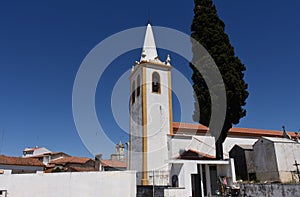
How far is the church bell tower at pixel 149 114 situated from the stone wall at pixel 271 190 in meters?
7.99

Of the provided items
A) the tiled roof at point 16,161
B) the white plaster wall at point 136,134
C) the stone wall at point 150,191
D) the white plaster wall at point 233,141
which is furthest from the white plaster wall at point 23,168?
the white plaster wall at point 233,141

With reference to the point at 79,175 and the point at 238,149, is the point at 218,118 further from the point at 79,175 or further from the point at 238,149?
the point at 79,175

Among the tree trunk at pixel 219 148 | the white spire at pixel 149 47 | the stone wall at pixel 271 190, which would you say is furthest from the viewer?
the white spire at pixel 149 47

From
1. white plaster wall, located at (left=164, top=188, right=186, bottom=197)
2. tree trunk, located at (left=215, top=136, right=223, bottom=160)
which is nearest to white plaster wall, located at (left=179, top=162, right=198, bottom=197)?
white plaster wall, located at (left=164, top=188, right=186, bottom=197)

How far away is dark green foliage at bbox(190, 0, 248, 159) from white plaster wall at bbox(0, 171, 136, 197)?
25.2ft

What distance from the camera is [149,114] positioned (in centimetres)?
2239

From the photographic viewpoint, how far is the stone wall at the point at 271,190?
9.86 metres

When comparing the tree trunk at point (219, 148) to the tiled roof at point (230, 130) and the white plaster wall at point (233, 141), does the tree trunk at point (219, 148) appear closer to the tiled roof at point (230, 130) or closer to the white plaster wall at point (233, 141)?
the tiled roof at point (230, 130)

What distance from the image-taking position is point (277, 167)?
14258 mm

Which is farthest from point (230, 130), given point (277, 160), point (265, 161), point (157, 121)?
point (277, 160)

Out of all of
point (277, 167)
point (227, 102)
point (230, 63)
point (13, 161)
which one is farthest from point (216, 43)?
point (13, 161)

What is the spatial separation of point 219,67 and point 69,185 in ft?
41.1

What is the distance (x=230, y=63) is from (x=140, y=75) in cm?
987

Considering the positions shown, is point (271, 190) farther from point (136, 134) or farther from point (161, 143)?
point (136, 134)
